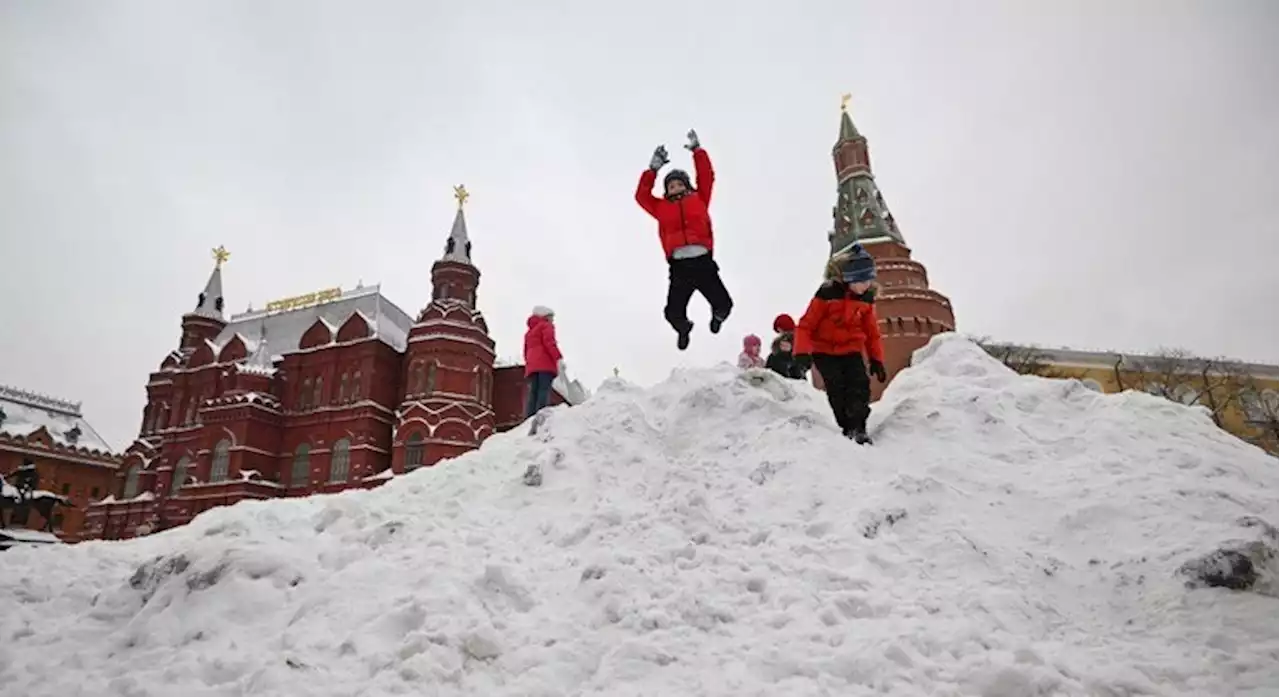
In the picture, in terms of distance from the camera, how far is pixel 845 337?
837cm

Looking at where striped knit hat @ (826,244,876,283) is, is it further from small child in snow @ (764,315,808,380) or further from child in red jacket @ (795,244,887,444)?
small child in snow @ (764,315,808,380)

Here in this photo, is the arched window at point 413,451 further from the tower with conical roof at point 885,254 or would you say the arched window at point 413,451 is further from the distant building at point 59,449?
the distant building at point 59,449

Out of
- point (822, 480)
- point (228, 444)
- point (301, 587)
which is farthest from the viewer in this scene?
→ point (228, 444)

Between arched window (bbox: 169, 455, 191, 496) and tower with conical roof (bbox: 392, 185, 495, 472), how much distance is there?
1230cm

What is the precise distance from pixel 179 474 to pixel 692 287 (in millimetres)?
40091

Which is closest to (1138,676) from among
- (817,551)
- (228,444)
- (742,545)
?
(817,551)

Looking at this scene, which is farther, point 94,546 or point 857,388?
point 857,388

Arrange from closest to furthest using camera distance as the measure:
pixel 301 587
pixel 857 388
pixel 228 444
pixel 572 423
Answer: pixel 301 587
pixel 857 388
pixel 572 423
pixel 228 444

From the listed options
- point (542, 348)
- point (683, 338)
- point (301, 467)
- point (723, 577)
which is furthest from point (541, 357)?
point (301, 467)

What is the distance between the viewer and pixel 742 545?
5969 mm

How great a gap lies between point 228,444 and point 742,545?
1494 inches

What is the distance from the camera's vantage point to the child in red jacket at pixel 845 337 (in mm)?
8227

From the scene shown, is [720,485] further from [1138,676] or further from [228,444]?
[228,444]

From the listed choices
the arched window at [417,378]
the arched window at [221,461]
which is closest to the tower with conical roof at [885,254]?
the arched window at [417,378]
